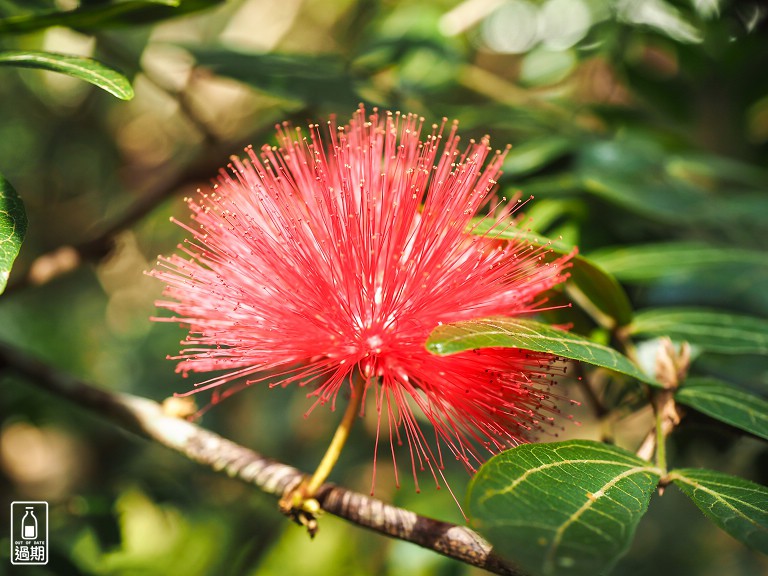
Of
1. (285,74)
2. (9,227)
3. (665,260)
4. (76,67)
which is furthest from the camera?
(285,74)

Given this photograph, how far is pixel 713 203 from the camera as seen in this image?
64.1 inches

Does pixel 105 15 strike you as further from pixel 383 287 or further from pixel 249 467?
pixel 249 467

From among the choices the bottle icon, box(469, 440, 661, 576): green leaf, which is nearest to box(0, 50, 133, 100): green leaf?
box(469, 440, 661, 576): green leaf

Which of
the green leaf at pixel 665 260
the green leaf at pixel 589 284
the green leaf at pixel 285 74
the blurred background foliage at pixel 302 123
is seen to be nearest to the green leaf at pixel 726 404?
the blurred background foliage at pixel 302 123

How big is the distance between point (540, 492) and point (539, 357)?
0.89ft

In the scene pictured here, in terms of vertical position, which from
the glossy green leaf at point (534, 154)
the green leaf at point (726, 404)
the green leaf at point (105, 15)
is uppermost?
the green leaf at point (105, 15)

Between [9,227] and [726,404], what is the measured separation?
1.03 meters

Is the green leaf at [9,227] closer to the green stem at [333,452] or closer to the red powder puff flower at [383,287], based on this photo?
the red powder puff flower at [383,287]

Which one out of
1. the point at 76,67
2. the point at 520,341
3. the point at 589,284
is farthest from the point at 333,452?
the point at 76,67

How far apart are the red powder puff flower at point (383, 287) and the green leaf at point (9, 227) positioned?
21 cm

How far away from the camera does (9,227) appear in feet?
2.77

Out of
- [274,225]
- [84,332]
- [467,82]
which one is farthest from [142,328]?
[274,225]

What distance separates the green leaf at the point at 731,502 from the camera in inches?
28.9

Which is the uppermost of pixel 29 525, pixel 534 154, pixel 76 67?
pixel 534 154
